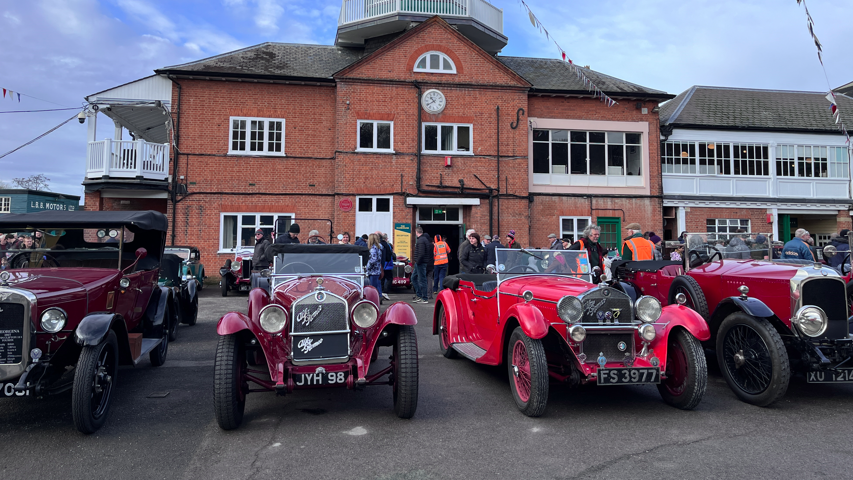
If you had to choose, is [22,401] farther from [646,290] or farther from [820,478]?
[646,290]

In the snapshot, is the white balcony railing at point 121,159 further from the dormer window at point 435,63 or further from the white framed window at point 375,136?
the dormer window at point 435,63

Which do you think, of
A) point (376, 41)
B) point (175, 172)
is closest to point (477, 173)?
point (376, 41)

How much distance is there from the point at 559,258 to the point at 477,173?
1064cm

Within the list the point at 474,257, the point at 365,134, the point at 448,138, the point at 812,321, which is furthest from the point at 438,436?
the point at 448,138

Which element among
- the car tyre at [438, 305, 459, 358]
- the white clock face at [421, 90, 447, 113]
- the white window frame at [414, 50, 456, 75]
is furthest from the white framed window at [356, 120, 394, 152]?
the car tyre at [438, 305, 459, 358]

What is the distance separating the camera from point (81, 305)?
14.8 ft

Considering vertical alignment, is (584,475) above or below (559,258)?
below

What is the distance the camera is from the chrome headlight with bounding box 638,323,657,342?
4559 millimetres

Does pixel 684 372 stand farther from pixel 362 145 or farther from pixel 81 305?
pixel 362 145

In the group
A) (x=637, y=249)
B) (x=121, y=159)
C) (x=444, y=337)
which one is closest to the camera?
(x=444, y=337)

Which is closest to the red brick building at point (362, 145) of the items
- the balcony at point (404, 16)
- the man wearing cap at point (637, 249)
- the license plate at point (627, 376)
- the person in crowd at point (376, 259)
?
the balcony at point (404, 16)

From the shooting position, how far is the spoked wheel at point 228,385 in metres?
3.96

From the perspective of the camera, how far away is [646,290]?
7.51 metres

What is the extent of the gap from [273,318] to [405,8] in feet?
50.8
